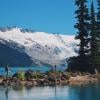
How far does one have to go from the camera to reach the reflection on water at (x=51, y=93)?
6312 cm

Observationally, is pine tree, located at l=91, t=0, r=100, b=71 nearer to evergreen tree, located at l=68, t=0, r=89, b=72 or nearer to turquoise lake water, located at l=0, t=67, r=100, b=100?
evergreen tree, located at l=68, t=0, r=89, b=72

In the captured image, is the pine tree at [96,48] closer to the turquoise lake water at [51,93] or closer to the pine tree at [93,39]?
the pine tree at [93,39]

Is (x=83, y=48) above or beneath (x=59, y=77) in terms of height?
above

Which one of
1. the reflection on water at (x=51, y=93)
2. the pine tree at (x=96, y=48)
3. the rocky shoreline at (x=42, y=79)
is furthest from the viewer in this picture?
the pine tree at (x=96, y=48)

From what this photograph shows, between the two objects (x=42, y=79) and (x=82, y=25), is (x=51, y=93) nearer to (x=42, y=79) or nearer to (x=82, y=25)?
(x=42, y=79)

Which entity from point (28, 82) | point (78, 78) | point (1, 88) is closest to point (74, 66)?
point (78, 78)

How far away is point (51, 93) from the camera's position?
2670 inches

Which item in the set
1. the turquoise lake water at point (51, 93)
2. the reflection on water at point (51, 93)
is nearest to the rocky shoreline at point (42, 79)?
the turquoise lake water at point (51, 93)

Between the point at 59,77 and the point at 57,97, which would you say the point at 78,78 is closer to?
the point at 59,77

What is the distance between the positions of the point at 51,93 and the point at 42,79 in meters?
16.2

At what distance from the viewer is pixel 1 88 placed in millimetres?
75562

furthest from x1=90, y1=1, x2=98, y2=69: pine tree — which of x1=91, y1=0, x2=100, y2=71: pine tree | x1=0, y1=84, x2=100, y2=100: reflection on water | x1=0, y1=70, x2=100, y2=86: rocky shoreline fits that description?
x1=0, y1=84, x2=100, y2=100: reflection on water

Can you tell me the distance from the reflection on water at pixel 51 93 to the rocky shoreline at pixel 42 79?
15.9ft

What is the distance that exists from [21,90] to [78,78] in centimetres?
1845
